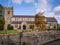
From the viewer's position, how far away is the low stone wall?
1111 inches

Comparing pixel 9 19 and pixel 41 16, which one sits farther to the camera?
pixel 9 19

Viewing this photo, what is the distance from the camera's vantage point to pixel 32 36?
3225 centimetres

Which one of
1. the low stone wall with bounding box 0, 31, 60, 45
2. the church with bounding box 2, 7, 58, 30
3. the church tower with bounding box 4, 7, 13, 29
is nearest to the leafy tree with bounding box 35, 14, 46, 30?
the church with bounding box 2, 7, 58, 30

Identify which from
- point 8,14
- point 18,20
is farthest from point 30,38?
point 18,20

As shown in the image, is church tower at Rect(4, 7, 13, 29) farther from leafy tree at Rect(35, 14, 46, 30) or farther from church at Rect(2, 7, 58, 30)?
leafy tree at Rect(35, 14, 46, 30)

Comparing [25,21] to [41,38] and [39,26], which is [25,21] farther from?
[41,38]

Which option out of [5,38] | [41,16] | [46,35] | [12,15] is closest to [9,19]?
[12,15]

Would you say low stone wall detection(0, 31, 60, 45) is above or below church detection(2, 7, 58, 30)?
below

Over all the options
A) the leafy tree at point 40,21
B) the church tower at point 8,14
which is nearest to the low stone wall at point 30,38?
the leafy tree at point 40,21

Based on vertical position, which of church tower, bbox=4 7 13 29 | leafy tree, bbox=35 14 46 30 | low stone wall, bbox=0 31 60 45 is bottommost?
low stone wall, bbox=0 31 60 45

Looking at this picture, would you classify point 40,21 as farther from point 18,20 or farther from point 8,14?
point 8,14

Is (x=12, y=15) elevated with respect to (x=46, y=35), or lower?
elevated

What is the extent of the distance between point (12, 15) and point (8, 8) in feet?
9.90

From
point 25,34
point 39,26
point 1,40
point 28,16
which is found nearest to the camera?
point 1,40
